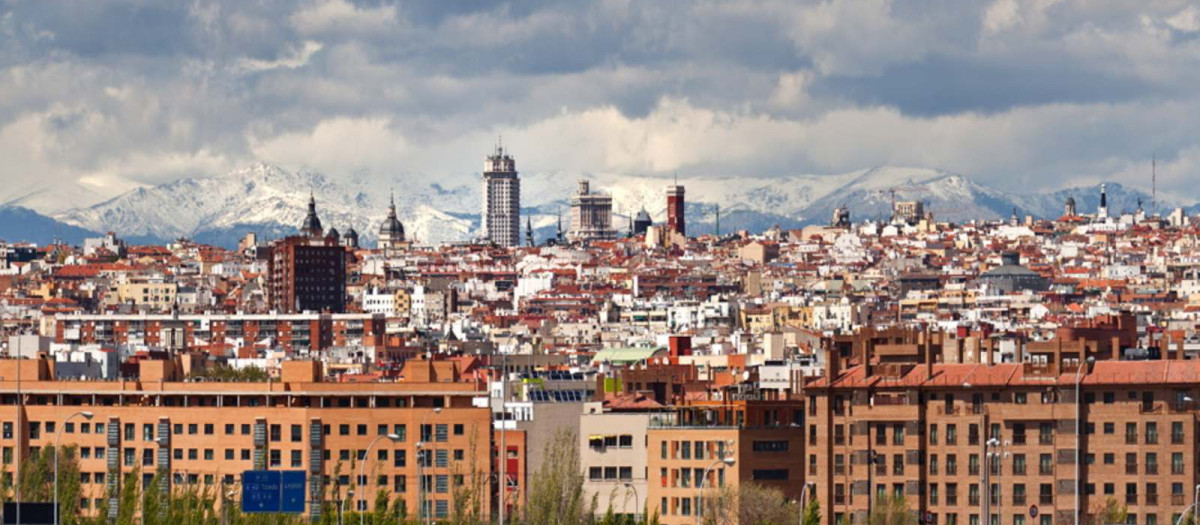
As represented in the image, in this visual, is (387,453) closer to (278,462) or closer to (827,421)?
(278,462)

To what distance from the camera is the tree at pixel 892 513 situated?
77938 mm

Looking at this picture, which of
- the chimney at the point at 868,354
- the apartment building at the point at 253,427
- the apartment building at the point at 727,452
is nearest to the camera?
the apartment building at the point at 727,452

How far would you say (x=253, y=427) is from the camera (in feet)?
339

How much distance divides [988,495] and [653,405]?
19.6m

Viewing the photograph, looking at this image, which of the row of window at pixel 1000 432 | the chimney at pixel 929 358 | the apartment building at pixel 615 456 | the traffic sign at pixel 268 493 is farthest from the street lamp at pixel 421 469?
the traffic sign at pixel 268 493

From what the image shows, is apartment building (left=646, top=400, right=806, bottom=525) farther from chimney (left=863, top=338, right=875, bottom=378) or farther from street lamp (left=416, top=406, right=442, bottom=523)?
street lamp (left=416, top=406, right=442, bottom=523)

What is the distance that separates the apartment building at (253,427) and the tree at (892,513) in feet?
69.5

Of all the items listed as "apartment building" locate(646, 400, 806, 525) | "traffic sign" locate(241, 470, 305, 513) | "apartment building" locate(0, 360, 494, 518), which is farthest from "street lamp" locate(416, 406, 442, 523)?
"traffic sign" locate(241, 470, 305, 513)

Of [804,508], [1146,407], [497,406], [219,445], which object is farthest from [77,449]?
[1146,407]

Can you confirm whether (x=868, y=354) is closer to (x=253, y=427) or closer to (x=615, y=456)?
(x=615, y=456)

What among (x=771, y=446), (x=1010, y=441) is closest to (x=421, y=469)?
(x=771, y=446)

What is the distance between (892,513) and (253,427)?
30.9 meters

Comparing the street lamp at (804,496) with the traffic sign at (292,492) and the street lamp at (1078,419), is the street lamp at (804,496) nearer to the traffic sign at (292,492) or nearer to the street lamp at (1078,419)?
the street lamp at (1078,419)

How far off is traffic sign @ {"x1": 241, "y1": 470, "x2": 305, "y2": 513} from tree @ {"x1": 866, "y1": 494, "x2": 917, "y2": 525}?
14936 mm
